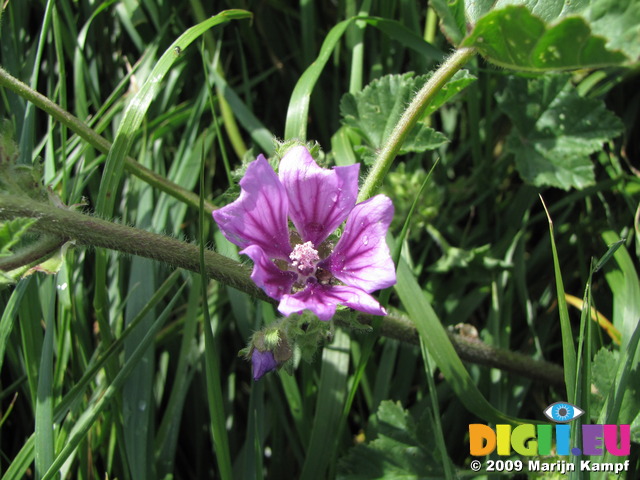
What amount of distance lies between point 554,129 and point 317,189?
1514mm

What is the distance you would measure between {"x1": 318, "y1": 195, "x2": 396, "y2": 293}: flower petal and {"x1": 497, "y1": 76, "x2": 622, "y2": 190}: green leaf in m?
1.21

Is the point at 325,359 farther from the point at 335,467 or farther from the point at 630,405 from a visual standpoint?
the point at 630,405

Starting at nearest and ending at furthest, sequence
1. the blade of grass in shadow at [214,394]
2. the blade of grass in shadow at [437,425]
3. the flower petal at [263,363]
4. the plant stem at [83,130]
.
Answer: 1. the flower petal at [263,363]
2. the blade of grass in shadow at [214,394]
3. the blade of grass in shadow at [437,425]
4. the plant stem at [83,130]

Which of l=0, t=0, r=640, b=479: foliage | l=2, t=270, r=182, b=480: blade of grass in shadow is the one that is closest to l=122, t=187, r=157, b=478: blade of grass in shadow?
l=0, t=0, r=640, b=479: foliage

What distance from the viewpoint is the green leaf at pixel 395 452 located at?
7.61 ft

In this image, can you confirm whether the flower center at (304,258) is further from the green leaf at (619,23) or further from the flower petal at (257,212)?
the green leaf at (619,23)

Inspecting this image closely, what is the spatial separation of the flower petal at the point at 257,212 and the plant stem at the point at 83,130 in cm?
56

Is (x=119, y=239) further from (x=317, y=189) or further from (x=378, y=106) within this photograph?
(x=378, y=106)

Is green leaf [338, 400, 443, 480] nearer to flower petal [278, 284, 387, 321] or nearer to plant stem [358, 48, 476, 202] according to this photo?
flower petal [278, 284, 387, 321]

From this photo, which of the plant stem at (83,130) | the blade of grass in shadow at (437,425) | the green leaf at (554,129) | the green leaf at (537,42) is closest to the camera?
the green leaf at (537,42)

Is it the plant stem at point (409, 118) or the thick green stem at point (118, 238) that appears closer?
the thick green stem at point (118, 238)

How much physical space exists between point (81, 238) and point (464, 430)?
165 centimetres

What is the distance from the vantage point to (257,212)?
1.78 m

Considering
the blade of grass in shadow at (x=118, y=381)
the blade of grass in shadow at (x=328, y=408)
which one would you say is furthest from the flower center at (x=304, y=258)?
the blade of grass in shadow at (x=328, y=408)
